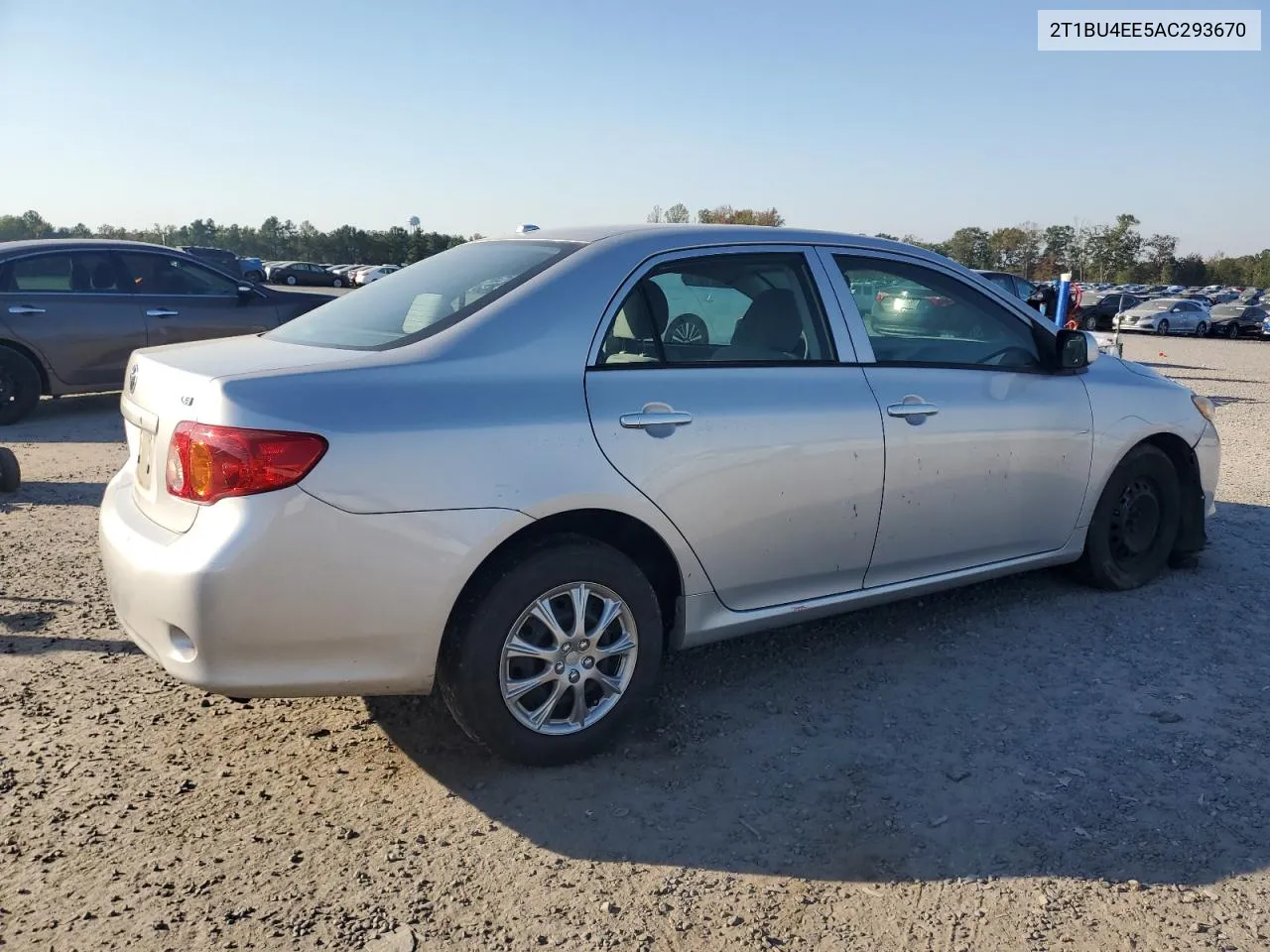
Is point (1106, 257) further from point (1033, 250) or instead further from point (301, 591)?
point (301, 591)

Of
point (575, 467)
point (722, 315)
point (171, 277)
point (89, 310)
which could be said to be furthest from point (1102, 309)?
point (575, 467)

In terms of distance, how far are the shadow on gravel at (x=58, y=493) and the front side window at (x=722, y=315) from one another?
449 cm

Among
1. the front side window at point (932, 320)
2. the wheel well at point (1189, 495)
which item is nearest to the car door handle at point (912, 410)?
the front side window at point (932, 320)

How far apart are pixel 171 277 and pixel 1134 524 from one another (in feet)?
28.0

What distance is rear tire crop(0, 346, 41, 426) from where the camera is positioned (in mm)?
9031

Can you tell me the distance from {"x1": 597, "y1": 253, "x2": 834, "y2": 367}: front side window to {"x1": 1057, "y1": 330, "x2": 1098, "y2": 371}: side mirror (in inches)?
50.2

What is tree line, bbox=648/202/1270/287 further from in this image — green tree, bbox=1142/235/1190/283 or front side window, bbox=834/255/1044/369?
Answer: front side window, bbox=834/255/1044/369

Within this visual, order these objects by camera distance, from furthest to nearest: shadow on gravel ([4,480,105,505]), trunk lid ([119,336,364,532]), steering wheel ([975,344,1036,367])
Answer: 1. shadow on gravel ([4,480,105,505])
2. steering wheel ([975,344,1036,367])
3. trunk lid ([119,336,364,532])

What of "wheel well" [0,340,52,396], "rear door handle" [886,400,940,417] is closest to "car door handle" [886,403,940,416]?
"rear door handle" [886,400,940,417]

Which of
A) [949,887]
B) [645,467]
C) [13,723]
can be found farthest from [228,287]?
[949,887]

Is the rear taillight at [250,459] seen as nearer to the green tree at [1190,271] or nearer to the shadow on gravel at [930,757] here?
the shadow on gravel at [930,757]

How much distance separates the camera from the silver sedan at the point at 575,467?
283cm

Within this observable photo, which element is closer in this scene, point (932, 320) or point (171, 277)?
point (932, 320)

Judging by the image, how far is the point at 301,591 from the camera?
2.80m
